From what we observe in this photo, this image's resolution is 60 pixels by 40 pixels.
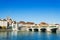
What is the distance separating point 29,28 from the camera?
98.0m

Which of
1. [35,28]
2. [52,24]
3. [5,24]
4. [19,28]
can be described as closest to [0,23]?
[5,24]

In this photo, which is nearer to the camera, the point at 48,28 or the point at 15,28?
the point at 48,28

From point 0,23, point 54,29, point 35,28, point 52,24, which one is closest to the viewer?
point 54,29

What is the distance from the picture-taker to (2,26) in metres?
97.5

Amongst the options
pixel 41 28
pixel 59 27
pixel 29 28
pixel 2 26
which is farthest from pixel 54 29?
pixel 2 26

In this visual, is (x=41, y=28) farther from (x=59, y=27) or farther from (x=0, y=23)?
(x=0, y=23)

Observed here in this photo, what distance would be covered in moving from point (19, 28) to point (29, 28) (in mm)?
5867

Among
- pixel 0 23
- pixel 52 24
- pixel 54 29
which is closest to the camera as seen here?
pixel 54 29

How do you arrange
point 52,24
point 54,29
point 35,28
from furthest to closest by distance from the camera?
point 35,28 < point 52,24 < point 54,29

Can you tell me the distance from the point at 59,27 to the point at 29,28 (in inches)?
785

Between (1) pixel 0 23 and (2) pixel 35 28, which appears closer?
(2) pixel 35 28

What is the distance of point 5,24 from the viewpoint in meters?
101

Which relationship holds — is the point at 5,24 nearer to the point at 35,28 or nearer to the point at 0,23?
the point at 0,23

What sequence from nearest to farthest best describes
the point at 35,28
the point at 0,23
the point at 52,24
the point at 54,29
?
the point at 54,29 < the point at 52,24 < the point at 35,28 < the point at 0,23
